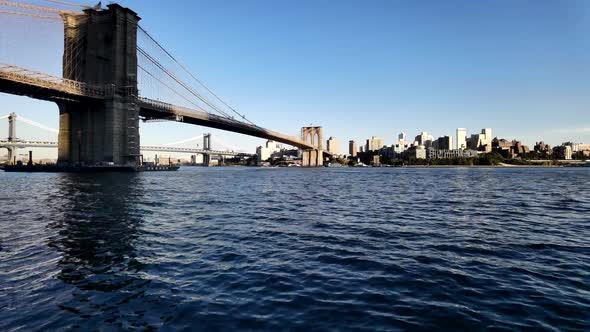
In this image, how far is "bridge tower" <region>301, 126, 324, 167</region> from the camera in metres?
178

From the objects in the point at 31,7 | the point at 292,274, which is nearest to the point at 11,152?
the point at 31,7

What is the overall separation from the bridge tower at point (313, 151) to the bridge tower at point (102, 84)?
347 feet

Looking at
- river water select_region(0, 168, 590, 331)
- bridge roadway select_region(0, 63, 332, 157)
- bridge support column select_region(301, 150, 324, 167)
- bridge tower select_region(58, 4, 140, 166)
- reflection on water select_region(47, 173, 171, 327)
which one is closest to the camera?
river water select_region(0, 168, 590, 331)

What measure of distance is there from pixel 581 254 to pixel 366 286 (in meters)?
7.37

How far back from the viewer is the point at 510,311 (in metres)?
6.45

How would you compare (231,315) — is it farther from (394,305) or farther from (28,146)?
(28,146)

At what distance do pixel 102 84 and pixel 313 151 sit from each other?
113837mm

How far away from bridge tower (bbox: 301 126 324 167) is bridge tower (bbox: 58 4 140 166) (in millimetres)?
105838

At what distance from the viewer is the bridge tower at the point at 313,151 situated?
17850 cm

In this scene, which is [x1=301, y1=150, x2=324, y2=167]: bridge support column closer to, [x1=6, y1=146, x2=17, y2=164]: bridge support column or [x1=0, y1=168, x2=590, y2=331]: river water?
[x1=6, y1=146, x2=17, y2=164]: bridge support column

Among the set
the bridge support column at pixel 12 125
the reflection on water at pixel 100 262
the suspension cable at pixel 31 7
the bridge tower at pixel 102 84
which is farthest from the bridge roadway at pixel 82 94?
the bridge support column at pixel 12 125

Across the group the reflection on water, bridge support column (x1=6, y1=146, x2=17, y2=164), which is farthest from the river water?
bridge support column (x1=6, y1=146, x2=17, y2=164)

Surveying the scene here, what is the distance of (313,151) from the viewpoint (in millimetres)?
177500

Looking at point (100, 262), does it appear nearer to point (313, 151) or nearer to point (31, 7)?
point (31, 7)
